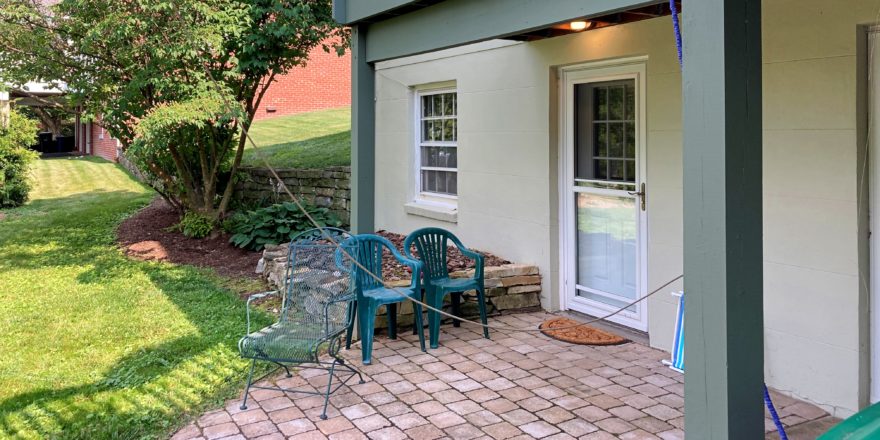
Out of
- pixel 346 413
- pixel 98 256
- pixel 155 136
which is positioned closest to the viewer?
pixel 346 413

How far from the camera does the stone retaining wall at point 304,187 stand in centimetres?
1005

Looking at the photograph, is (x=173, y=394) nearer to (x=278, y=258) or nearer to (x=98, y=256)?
(x=278, y=258)

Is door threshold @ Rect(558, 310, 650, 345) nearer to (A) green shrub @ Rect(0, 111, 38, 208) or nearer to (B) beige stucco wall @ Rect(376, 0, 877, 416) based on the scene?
(B) beige stucco wall @ Rect(376, 0, 877, 416)

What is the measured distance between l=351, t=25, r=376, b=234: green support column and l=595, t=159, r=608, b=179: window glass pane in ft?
6.08

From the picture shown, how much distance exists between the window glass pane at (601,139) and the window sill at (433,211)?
2.16 metres

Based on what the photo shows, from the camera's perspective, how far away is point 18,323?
6523mm

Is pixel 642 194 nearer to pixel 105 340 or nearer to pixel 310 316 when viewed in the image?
pixel 310 316

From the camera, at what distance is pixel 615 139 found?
5910 mm

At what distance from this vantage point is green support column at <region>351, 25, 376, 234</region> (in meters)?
5.72

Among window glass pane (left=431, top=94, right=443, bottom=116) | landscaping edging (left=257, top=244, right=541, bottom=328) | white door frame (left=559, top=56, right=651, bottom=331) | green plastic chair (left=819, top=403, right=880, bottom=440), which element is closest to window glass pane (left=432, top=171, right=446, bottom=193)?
window glass pane (left=431, top=94, right=443, bottom=116)

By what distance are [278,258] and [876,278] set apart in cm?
555

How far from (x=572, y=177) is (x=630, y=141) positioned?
0.69 m

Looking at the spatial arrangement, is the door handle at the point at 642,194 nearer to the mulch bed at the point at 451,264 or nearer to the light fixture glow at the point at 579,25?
A: the light fixture glow at the point at 579,25

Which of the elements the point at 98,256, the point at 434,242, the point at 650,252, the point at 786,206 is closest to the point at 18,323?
the point at 98,256
